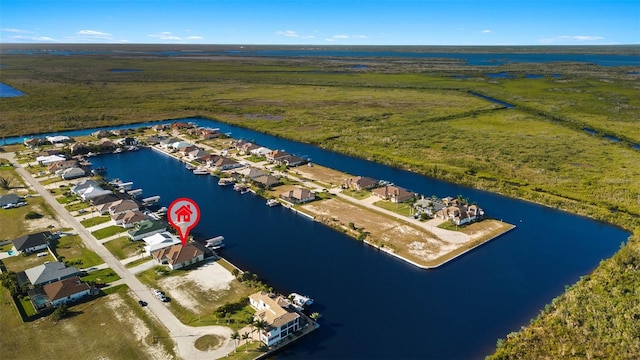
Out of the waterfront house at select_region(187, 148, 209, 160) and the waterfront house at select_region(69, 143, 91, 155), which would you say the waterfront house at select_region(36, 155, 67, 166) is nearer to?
the waterfront house at select_region(69, 143, 91, 155)

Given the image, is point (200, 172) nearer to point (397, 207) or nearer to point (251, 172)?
point (251, 172)

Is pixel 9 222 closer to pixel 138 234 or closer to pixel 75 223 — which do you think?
pixel 75 223

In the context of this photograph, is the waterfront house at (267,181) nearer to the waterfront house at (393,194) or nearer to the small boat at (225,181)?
the small boat at (225,181)

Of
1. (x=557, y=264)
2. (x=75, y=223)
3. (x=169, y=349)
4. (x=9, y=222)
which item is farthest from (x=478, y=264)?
(x=9, y=222)

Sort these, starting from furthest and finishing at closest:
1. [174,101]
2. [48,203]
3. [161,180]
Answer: [174,101], [161,180], [48,203]

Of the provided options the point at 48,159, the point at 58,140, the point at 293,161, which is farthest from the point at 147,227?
the point at 58,140

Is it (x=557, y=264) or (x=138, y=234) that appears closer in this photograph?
(x=557, y=264)
